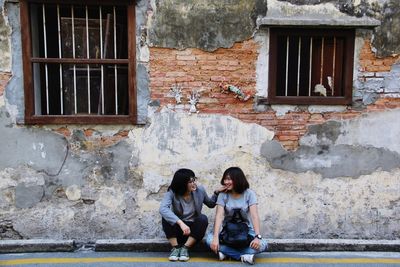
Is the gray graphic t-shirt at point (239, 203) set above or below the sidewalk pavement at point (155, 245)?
above

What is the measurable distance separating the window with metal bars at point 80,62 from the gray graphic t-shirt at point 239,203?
1.43 meters

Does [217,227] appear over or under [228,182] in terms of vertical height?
under

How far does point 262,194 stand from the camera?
17.8 ft

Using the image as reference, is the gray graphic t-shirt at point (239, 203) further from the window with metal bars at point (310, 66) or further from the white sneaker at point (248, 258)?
the window with metal bars at point (310, 66)

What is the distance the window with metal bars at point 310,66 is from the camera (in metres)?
5.26

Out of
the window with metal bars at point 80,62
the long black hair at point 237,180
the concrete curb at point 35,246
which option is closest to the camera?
the long black hair at point 237,180

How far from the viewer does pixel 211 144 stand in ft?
17.6

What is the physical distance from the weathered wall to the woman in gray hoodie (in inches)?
25.2

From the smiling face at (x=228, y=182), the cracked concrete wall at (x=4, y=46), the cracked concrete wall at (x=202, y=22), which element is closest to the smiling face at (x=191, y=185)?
the smiling face at (x=228, y=182)

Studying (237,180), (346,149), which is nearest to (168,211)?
(237,180)

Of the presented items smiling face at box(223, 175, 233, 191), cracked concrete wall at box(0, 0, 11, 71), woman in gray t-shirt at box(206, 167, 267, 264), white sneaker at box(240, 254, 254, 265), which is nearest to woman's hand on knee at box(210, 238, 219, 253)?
woman in gray t-shirt at box(206, 167, 267, 264)

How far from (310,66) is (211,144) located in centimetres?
152

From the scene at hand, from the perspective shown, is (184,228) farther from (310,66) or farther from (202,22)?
(310,66)

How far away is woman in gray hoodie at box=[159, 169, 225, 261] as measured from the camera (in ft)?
15.1
